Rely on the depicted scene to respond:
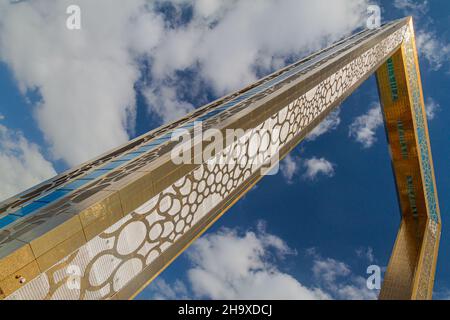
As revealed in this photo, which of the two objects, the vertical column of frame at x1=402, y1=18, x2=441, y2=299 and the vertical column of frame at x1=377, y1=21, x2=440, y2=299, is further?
the vertical column of frame at x1=402, y1=18, x2=441, y2=299

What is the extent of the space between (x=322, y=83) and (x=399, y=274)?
12.4 m

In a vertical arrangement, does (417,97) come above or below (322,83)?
below

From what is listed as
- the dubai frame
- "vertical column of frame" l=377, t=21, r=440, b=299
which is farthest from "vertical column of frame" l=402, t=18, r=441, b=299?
the dubai frame

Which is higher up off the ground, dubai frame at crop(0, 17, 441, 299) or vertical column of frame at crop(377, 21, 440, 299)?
dubai frame at crop(0, 17, 441, 299)

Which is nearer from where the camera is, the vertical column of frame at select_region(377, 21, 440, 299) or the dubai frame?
the dubai frame

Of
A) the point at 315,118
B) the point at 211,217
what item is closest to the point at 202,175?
the point at 211,217

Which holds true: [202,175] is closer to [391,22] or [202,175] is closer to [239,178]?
[239,178]

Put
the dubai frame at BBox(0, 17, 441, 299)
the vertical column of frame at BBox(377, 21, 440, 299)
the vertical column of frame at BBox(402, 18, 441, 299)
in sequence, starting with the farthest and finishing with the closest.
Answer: the vertical column of frame at BBox(402, 18, 441, 299) < the vertical column of frame at BBox(377, 21, 440, 299) < the dubai frame at BBox(0, 17, 441, 299)

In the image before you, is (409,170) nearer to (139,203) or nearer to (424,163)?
(424,163)

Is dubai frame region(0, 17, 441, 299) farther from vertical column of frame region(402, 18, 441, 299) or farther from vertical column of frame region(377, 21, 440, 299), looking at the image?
vertical column of frame region(402, 18, 441, 299)

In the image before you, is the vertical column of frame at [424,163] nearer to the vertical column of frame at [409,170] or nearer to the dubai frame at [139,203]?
the vertical column of frame at [409,170]

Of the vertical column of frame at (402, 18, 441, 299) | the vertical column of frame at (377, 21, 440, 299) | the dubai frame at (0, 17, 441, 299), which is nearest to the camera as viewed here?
the dubai frame at (0, 17, 441, 299)

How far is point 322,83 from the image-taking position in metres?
11.3

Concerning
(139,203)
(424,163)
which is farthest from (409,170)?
(139,203)
